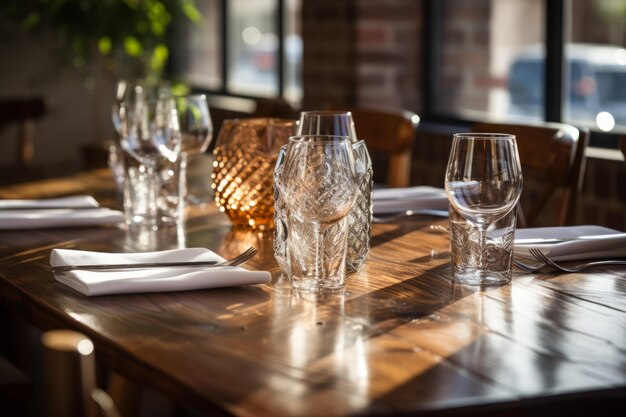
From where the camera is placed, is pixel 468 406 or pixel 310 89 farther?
pixel 310 89

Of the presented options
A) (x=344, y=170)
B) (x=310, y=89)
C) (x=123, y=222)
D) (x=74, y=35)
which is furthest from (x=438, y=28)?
(x=344, y=170)

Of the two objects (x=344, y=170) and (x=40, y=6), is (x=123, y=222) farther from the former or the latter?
(x=40, y=6)

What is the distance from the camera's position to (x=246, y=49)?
583cm

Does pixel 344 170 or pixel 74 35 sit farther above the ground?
pixel 74 35

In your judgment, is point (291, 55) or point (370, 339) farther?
point (291, 55)

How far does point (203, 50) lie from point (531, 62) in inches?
130

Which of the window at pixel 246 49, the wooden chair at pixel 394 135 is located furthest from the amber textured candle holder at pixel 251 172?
the window at pixel 246 49

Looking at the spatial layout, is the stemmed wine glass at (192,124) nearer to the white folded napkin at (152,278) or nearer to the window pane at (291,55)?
the white folded napkin at (152,278)

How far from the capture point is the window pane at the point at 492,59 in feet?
11.7

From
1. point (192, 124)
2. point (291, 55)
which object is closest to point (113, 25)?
point (291, 55)

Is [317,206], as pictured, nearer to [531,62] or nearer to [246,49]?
[531,62]

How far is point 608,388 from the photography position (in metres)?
0.90

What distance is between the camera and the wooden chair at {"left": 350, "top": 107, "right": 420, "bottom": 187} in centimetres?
250

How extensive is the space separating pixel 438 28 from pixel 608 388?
3382 millimetres
